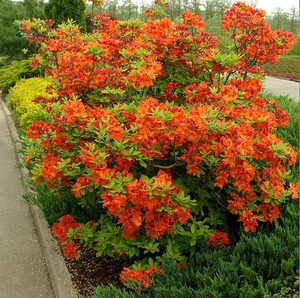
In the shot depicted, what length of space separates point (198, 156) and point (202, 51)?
4.91 feet

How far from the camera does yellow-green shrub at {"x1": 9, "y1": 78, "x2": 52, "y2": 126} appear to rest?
7.54 metres

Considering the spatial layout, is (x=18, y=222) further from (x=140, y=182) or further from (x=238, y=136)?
(x=238, y=136)

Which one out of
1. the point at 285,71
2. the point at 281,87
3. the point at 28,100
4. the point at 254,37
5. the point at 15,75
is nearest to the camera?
the point at 254,37

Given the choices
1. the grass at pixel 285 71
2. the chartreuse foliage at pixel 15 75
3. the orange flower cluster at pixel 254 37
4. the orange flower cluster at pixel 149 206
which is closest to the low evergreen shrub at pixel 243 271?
the orange flower cluster at pixel 149 206

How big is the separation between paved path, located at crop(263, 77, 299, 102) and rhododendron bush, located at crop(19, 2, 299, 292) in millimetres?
7811

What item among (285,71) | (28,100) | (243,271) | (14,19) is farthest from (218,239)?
(285,71)

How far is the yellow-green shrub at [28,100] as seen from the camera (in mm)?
7535

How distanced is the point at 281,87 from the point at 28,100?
7502 millimetres

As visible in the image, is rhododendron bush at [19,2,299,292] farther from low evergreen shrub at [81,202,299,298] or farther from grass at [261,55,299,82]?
grass at [261,55,299,82]

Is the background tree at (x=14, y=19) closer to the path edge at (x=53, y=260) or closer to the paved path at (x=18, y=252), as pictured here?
the paved path at (x=18, y=252)

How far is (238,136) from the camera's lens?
278 centimetres

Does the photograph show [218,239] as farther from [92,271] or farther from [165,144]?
[92,271]

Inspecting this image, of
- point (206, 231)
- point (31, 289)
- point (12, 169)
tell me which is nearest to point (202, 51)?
point (206, 231)

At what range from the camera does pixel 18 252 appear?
13.6 ft
